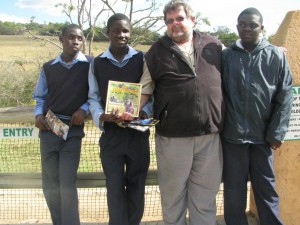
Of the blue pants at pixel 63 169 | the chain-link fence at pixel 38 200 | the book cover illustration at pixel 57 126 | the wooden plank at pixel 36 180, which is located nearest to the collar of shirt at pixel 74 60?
the book cover illustration at pixel 57 126

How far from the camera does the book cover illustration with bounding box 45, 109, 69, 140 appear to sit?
3275 mm

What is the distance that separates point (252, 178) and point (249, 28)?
1264 millimetres

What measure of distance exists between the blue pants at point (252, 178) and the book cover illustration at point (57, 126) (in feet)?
4.49

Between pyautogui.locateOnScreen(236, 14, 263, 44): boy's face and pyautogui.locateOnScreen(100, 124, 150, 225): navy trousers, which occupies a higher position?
pyautogui.locateOnScreen(236, 14, 263, 44): boy's face

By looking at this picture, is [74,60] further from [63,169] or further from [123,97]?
[63,169]

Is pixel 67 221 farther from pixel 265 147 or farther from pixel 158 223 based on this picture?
pixel 265 147

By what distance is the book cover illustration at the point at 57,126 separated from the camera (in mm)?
3275

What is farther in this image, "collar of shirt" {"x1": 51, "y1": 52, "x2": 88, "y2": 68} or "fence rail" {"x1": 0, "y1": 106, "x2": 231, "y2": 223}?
"fence rail" {"x1": 0, "y1": 106, "x2": 231, "y2": 223}

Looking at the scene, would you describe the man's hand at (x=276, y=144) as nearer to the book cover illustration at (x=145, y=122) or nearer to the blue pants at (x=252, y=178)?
the blue pants at (x=252, y=178)

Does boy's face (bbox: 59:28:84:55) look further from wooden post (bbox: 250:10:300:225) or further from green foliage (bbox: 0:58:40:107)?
green foliage (bbox: 0:58:40:107)

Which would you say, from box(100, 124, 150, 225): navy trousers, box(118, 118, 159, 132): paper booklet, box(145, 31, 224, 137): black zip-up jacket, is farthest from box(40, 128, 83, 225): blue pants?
box(145, 31, 224, 137): black zip-up jacket

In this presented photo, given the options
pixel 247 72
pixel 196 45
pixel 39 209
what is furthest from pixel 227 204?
pixel 39 209

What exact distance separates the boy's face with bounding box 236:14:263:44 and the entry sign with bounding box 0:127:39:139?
Answer: 2170 mm

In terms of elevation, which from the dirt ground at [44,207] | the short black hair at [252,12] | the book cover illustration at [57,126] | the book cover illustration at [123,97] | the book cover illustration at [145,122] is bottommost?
the dirt ground at [44,207]
